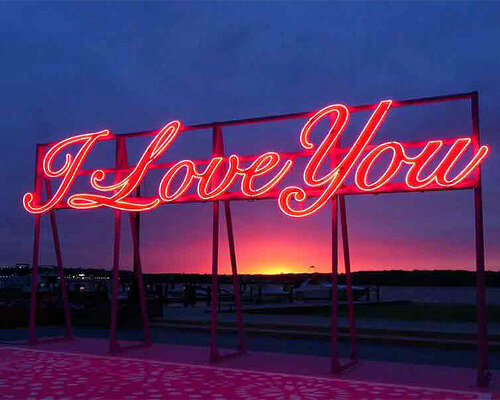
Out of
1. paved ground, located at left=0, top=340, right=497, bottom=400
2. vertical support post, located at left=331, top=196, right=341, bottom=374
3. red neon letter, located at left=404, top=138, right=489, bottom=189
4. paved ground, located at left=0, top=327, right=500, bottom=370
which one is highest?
red neon letter, located at left=404, top=138, right=489, bottom=189

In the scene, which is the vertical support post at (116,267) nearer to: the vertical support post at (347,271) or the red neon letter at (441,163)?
the vertical support post at (347,271)

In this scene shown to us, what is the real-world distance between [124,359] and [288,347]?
4.51 metres

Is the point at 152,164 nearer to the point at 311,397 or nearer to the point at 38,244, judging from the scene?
the point at 38,244

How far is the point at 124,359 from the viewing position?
49.1 feet

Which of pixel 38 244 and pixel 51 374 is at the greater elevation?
pixel 38 244

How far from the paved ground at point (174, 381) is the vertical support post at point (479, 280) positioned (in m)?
0.59

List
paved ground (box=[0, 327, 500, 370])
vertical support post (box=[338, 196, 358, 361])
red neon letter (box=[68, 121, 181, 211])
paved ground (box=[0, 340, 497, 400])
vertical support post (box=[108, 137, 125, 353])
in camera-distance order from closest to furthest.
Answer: paved ground (box=[0, 340, 497, 400])
vertical support post (box=[338, 196, 358, 361])
paved ground (box=[0, 327, 500, 370])
red neon letter (box=[68, 121, 181, 211])
vertical support post (box=[108, 137, 125, 353])

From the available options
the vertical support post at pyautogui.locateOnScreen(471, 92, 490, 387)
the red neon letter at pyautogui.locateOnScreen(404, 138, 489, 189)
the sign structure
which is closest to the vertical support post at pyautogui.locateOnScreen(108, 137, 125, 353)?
the sign structure

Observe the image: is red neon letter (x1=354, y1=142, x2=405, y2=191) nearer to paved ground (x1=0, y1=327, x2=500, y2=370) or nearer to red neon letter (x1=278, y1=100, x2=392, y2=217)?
red neon letter (x1=278, y1=100, x2=392, y2=217)

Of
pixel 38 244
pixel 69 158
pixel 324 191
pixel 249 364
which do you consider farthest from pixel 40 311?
pixel 324 191

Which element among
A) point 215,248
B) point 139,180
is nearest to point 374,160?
point 215,248

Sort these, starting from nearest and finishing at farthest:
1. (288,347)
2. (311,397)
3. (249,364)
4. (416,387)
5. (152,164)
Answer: (311,397)
(416,387)
(249,364)
(152,164)
(288,347)

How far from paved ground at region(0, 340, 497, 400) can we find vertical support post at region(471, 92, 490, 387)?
59cm

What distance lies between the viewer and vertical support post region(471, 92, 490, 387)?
38.0 feet
